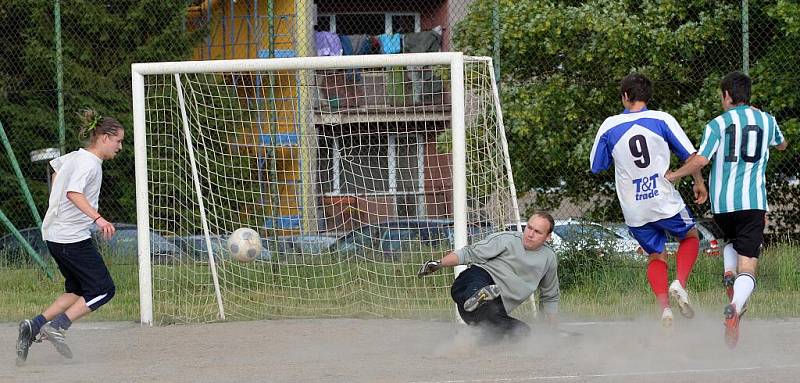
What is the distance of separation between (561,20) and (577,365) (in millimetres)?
8356

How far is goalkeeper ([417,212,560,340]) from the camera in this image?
7805 millimetres

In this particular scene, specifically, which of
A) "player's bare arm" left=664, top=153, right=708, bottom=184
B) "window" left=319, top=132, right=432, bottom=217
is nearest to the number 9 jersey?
"player's bare arm" left=664, top=153, right=708, bottom=184

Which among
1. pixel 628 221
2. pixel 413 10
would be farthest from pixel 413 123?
pixel 413 10

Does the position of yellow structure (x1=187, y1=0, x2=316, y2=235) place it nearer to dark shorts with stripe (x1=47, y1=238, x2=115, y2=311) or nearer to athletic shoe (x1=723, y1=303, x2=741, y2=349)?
dark shorts with stripe (x1=47, y1=238, x2=115, y2=311)

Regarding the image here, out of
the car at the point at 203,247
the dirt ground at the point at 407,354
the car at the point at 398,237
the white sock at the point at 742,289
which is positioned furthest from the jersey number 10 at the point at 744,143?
the car at the point at 203,247

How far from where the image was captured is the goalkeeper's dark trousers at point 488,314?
7.78 meters

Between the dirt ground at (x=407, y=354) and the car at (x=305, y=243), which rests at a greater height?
the car at (x=305, y=243)

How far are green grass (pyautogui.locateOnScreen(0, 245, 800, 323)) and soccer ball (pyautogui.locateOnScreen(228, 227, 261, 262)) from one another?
29.7 inches

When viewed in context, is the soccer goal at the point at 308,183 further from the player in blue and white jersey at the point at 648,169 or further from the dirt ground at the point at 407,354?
the player in blue and white jersey at the point at 648,169

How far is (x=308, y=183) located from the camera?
11.5 m

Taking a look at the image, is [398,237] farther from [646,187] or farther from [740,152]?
[740,152]

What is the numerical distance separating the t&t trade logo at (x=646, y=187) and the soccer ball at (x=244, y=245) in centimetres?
329

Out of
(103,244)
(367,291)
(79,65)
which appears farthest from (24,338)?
(79,65)

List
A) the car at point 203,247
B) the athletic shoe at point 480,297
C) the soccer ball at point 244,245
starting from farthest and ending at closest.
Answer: the car at point 203,247, the soccer ball at point 244,245, the athletic shoe at point 480,297
